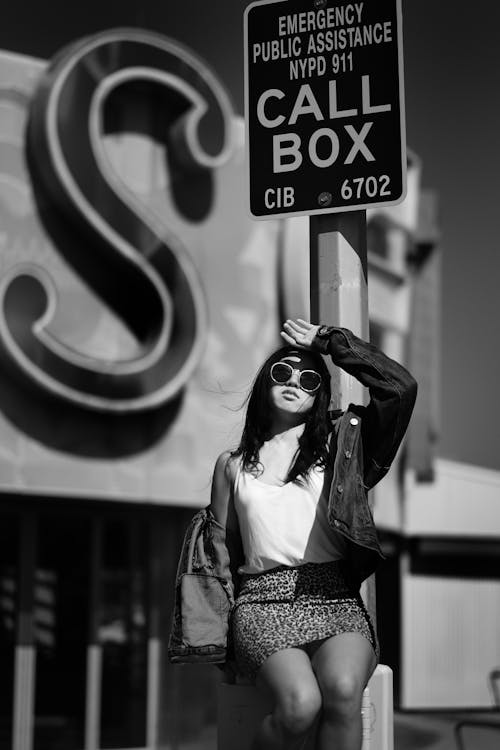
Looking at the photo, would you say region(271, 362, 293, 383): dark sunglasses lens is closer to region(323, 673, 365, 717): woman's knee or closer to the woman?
the woman

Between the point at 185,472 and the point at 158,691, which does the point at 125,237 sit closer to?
the point at 185,472

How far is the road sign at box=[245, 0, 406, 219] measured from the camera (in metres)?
3.66

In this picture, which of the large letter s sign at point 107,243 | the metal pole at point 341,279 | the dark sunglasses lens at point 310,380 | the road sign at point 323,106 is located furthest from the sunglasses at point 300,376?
the large letter s sign at point 107,243

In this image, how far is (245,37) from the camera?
12.9ft

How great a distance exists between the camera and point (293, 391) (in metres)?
3.71

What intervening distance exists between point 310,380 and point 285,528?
0.48 m

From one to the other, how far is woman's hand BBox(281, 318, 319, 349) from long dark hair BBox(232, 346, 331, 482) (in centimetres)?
9

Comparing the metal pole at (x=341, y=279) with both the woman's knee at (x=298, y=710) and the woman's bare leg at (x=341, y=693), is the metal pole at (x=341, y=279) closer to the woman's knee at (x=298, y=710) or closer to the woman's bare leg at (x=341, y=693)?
the woman's bare leg at (x=341, y=693)

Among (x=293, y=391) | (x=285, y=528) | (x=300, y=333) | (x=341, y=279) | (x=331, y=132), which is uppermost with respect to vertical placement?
(x=331, y=132)

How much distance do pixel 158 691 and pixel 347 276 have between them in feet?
30.6

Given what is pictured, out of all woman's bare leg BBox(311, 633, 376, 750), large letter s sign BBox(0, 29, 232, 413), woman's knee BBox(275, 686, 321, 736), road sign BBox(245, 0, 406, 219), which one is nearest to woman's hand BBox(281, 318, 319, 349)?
road sign BBox(245, 0, 406, 219)

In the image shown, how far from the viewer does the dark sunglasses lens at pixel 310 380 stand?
12.2 ft

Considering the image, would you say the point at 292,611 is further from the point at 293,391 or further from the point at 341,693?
the point at 293,391

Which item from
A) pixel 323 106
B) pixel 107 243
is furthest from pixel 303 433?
pixel 107 243
